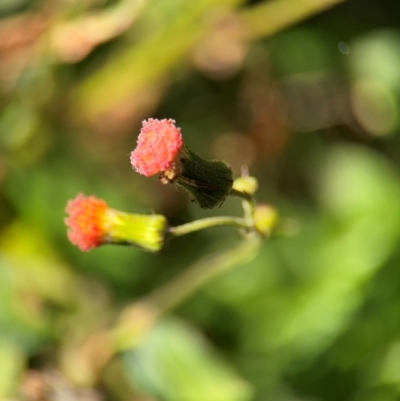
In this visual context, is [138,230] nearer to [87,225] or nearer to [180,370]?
[87,225]

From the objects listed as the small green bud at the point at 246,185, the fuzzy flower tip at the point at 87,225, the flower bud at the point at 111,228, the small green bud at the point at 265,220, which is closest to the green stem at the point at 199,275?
the small green bud at the point at 265,220

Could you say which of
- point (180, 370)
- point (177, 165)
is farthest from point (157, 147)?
point (180, 370)

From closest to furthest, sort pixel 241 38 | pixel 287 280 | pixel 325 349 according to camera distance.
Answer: pixel 325 349
pixel 287 280
pixel 241 38

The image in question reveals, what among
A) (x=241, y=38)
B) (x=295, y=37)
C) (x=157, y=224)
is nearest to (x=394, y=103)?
(x=295, y=37)

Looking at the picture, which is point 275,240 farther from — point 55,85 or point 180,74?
point 55,85

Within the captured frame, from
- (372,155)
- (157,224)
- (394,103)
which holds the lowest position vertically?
(157,224)

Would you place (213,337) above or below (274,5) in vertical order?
below

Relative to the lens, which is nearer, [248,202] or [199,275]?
[248,202]
